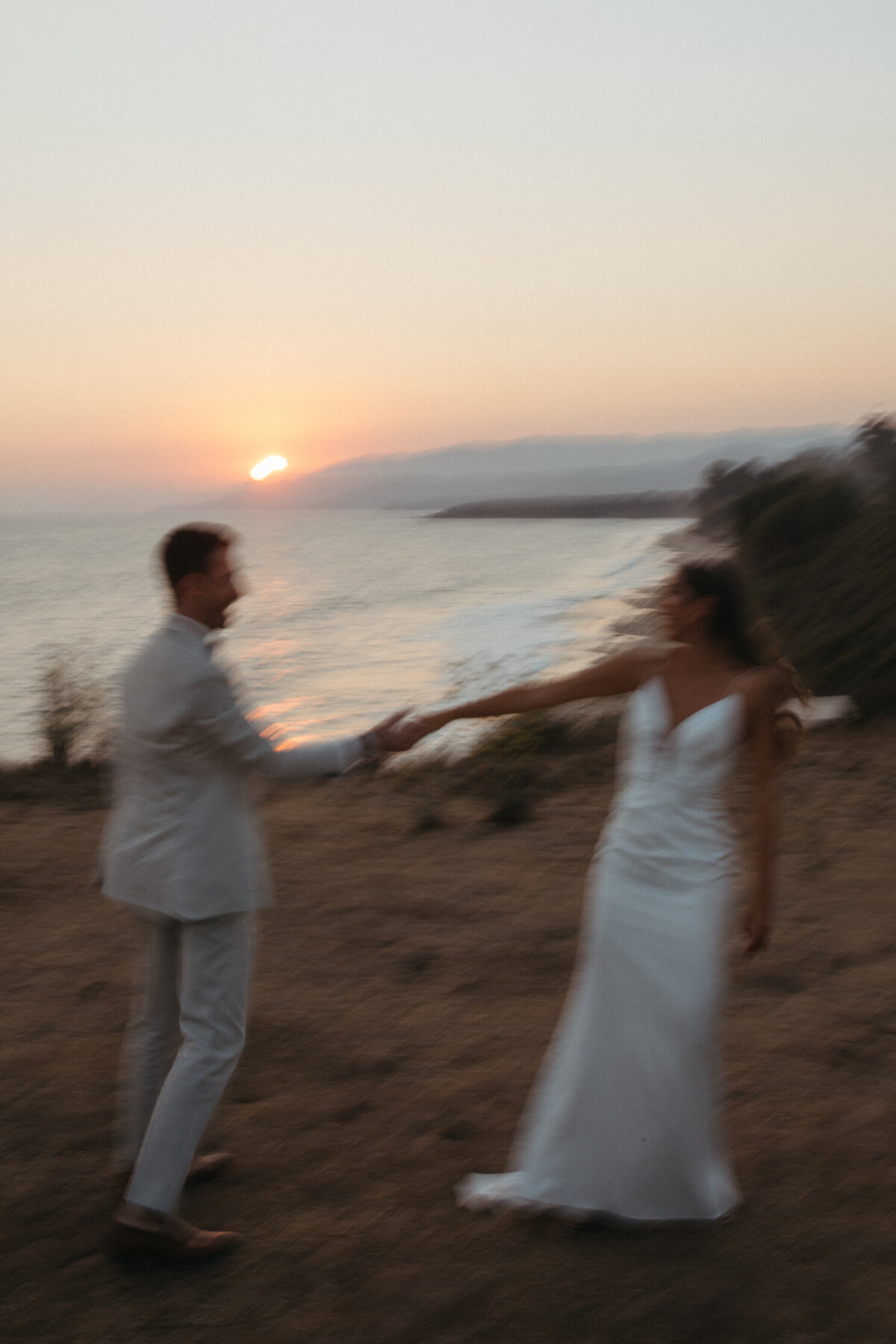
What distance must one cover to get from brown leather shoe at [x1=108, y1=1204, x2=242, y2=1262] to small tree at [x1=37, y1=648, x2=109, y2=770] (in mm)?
8217

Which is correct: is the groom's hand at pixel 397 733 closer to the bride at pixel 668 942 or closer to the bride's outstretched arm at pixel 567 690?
the bride's outstretched arm at pixel 567 690

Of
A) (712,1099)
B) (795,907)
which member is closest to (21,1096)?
(712,1099)

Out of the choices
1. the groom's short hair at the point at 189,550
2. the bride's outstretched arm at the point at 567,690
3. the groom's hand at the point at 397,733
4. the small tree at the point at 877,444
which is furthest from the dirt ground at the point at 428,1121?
the small tree at the point at 877,444

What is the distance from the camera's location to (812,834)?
8.30 m

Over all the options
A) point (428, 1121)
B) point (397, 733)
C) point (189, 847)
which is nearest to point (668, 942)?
point (397, 733)

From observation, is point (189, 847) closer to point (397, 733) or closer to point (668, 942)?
point (397, 733)

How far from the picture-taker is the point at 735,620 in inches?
145

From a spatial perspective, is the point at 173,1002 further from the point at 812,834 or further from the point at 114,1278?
the point at 812,834

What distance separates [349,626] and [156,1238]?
32230mm

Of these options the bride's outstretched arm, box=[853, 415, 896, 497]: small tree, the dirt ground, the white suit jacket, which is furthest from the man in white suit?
box=[853, 415, 896, 497]: small tree

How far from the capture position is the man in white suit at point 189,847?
3.24 m

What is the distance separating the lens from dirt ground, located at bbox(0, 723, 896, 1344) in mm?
3293

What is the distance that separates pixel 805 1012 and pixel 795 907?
157 centimetres

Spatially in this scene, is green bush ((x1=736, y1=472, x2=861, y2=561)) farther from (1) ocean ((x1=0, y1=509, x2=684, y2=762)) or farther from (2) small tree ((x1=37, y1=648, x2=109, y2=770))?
(2) small tree ((x1=37, y1=648, x2=109, y2=770))
